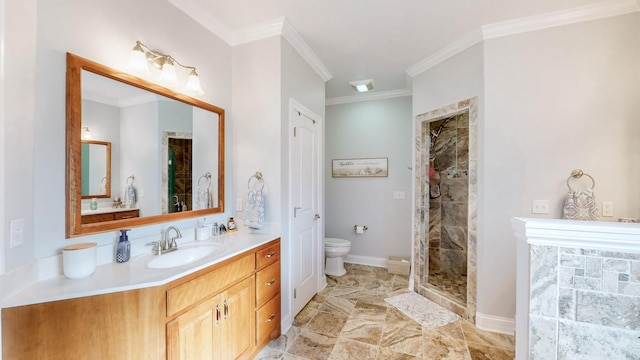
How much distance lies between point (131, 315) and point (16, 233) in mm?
589

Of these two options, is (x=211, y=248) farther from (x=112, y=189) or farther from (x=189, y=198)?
(x=112, y=189)

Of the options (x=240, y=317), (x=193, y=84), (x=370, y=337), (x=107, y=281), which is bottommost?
(x=370, y=337)

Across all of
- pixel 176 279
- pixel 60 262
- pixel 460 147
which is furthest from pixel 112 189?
pixel 460 147

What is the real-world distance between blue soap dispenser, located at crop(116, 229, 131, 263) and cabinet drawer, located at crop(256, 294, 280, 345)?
2.95 feet

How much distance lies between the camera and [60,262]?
124 centimetres

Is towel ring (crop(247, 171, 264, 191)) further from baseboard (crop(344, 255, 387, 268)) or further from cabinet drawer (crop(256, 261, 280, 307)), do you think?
baseboard (crop(344, 255, 387, 268))

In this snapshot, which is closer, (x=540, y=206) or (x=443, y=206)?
(x=540, y=206)

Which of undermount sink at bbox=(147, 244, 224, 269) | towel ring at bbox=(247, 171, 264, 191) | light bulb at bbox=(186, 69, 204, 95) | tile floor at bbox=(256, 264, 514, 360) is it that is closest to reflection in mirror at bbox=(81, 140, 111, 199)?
undermount sink at bbox=(147, 244, 224, 269)

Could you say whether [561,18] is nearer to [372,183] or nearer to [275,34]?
[275,34]

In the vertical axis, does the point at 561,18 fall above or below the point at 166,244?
above

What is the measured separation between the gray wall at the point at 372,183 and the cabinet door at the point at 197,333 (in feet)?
9.09

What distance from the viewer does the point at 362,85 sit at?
11.4ft

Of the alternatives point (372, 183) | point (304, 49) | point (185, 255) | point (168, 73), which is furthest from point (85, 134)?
point (372, 183)

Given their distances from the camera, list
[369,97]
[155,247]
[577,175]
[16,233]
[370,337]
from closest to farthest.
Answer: [16,233]
[155,247]
[577,175]
[370,337]
[369,97]
